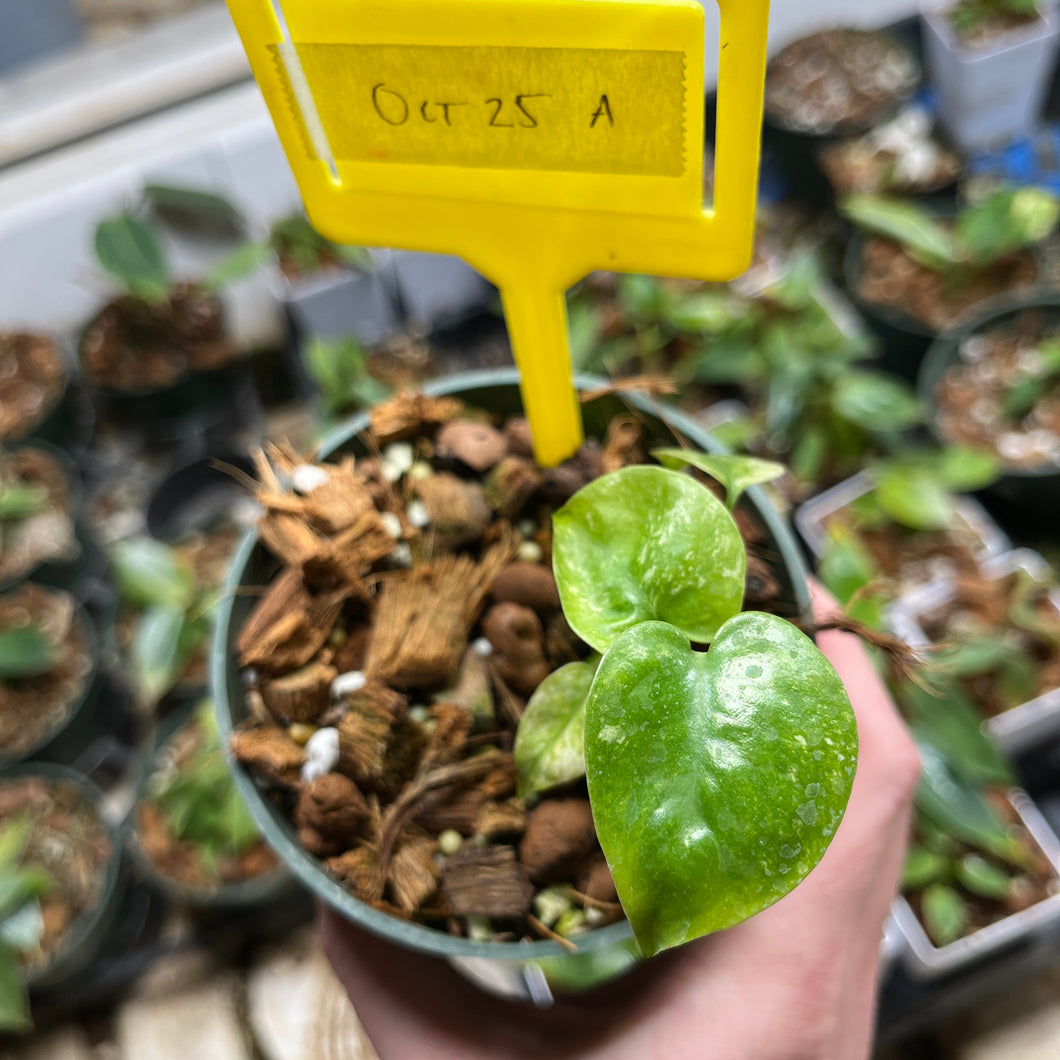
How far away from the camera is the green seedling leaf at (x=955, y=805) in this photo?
0.98m

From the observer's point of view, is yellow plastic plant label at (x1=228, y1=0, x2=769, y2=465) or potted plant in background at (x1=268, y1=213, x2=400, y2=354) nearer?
yellow plastic plant label at (x1=228, y1=0, x2=769, y2=465)

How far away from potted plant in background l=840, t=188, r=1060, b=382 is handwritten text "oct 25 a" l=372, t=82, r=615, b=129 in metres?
1.08

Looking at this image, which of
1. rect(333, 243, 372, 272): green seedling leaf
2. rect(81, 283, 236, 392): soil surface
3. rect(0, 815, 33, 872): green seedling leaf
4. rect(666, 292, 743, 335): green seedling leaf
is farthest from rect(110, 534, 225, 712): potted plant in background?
rect(666, 292, 743, 335): green seedling leaf

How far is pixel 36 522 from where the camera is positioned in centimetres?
144

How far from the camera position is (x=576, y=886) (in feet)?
1.89

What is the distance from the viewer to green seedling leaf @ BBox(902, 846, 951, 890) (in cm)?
102

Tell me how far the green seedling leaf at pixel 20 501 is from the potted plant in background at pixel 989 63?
5.61ft

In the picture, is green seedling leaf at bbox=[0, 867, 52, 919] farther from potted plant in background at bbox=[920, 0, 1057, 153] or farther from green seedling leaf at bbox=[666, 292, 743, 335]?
potted plant in background at bbox=[920, 0, 1057, 153]

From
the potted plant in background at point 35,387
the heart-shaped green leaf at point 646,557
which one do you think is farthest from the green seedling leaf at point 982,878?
the potted plant in background at point 35,387

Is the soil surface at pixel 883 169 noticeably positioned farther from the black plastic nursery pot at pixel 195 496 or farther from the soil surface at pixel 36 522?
the soil surface at pixel 36 522

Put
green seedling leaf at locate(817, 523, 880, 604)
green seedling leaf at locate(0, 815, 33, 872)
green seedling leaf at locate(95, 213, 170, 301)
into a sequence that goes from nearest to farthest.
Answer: green seedling leaf at locate(817, 523, 880, 604) → green seedling leaf at locate(0, 815, 33, 872) → green seedling leaf at locate(95, 213, 170, 301)

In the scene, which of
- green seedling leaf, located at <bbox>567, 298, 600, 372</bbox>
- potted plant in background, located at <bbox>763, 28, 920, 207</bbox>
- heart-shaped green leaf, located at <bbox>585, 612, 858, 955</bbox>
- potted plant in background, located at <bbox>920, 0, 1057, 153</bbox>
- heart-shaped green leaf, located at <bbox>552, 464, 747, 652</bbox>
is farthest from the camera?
potted plant in background, located at <bbox>763, 28, 920, 207</bbox>

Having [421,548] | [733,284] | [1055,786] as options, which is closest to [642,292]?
[733,284]

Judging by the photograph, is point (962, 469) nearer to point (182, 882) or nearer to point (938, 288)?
point (938, 288)
